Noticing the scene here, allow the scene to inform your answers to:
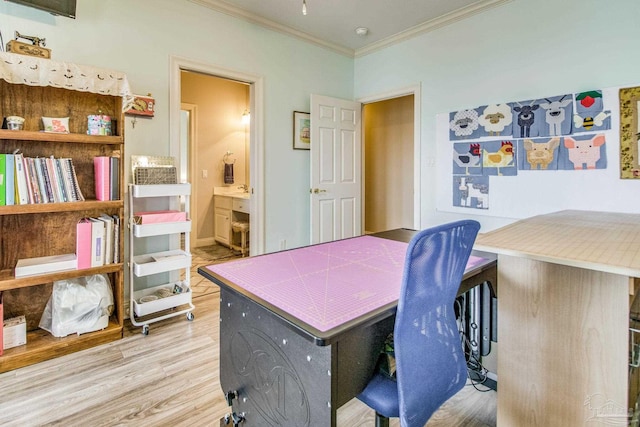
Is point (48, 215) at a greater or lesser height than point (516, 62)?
lesser

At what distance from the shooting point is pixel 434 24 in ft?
11.2

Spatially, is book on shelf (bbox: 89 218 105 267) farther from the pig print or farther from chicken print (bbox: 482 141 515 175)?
the pig print

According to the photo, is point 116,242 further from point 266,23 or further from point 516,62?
point 516,62

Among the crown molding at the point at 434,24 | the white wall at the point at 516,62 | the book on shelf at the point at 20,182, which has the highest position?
the crown molding at the point at 434,24

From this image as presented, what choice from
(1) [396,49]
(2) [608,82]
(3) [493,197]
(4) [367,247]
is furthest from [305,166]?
(2) [608,82]

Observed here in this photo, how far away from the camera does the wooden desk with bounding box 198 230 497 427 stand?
2.87 ft

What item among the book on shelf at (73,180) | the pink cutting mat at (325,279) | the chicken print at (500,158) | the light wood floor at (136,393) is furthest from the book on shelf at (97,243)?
the chicken print at (500,158)

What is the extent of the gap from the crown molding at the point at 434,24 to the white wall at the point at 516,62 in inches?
1.8

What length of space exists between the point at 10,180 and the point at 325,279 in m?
2.08

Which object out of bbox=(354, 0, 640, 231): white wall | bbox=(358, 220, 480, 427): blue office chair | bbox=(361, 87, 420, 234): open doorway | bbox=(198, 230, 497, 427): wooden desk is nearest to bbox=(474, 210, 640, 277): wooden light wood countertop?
bbox=(198, 230, 497, 427): wooden desk

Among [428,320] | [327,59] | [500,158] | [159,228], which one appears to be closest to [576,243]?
[428,320]

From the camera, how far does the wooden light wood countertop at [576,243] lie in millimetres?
1002

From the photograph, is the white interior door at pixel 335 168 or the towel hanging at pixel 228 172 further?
the towel hanging at pixel 228 172

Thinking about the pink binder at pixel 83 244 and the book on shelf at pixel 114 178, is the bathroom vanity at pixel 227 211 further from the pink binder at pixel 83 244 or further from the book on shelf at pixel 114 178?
the pink binder at pixel 83 244
